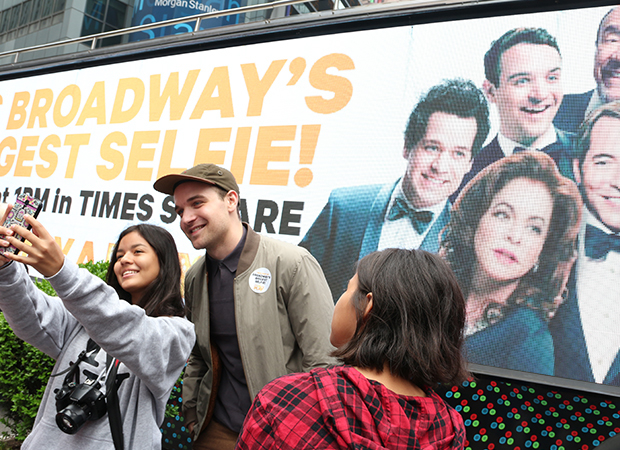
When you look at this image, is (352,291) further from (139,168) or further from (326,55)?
(139,168)

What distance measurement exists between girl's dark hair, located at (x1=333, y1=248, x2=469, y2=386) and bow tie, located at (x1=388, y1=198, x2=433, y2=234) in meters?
2.30

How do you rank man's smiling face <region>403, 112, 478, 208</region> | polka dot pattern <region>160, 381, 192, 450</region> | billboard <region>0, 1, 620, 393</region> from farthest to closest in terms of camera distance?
polka dot pattern <region>160, 381, 192, 450</region> → man's smiling face <region>403, 112, 478, 208</region> → billboard <region>0, 1, 620, 393</region>

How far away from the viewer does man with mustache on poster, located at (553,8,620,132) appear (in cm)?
329

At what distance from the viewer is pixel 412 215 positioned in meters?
3.79

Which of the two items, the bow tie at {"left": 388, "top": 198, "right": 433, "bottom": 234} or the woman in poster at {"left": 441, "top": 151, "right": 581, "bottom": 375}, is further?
the bow tie at {"left": 388, "top": 198, "right": 433, "bottom": 234}

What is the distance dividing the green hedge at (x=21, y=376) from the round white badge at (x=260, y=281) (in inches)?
84.2

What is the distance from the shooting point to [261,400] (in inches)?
50.6

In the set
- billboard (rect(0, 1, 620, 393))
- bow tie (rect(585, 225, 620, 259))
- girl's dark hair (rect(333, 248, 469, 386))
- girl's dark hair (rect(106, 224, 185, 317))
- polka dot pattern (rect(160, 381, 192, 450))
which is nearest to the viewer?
girl's dark hair (rect(333, 248, 469, 386))

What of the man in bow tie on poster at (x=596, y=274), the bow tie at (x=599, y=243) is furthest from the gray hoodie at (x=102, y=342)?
the bow tie at (x=599, y=243)

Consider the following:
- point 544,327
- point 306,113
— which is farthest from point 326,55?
point 544,327

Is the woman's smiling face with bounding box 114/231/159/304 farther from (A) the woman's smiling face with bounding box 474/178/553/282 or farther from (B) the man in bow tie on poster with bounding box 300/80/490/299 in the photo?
(A) the woman's smiling face with bounding box 474/178/553/282

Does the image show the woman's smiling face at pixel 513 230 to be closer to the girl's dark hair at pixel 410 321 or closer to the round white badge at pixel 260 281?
the round white badge at pixel 260 281

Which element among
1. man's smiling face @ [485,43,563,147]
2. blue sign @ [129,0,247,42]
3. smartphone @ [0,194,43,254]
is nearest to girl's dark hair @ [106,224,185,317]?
smartphone @ [0,194,43,254]

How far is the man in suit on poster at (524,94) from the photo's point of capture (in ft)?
11.3
